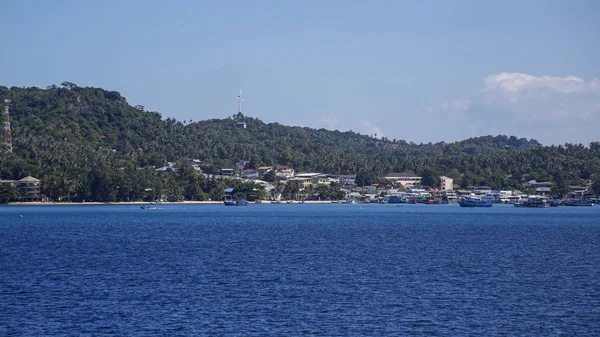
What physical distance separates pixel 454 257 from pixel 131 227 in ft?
157

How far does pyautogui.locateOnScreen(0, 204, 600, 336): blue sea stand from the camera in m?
31.4

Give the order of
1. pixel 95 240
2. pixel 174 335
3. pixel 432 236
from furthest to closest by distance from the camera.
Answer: pixel 432 236 → pixel 95 240 → pixel 174 335

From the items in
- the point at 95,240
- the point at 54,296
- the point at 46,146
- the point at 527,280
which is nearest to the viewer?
the point at 54,296

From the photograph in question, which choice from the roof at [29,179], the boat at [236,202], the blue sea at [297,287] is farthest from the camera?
the boat at [236,202]

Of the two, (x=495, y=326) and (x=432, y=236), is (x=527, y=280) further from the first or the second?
(x=432, y=236)

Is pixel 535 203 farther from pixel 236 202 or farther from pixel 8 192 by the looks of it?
pixel 8 192

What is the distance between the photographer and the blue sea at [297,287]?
3138cm

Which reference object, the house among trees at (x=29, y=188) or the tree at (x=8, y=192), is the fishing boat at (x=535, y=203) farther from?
the tree at (x=8, y=192)

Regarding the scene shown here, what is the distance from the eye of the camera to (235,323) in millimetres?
31750

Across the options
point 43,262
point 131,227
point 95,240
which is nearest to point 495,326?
point 43,262

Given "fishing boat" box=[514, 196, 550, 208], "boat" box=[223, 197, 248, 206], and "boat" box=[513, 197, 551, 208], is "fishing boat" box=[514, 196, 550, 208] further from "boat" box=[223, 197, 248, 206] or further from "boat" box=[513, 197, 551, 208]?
"boat" box=[223, 197, 248, 206]

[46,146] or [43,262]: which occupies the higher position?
[46,146]

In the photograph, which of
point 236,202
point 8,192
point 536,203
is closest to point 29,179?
point 8,192

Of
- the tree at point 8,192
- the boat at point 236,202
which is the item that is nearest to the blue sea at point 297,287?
the tree at point 8,192
